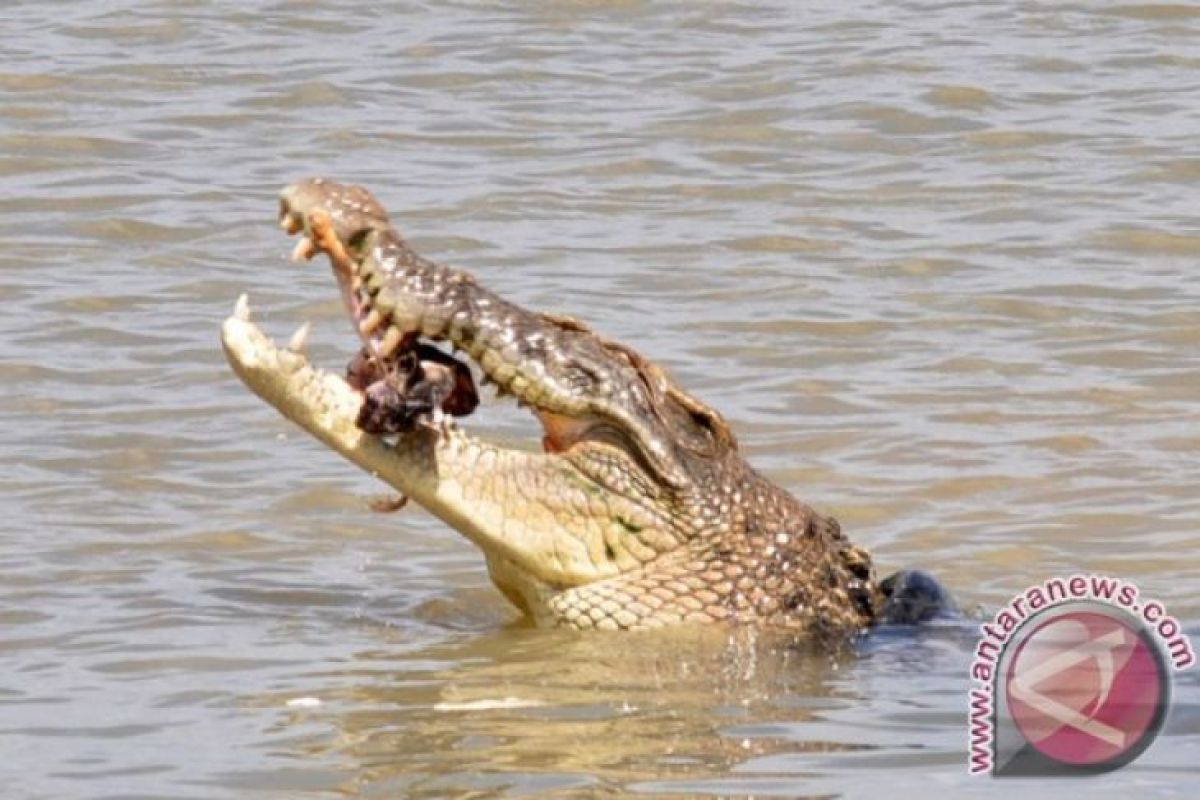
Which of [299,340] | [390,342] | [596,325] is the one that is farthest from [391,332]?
[596,325]

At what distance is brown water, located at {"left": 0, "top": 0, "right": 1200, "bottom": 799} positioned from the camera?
6.07 meters

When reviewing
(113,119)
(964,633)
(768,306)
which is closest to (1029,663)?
(964,633)

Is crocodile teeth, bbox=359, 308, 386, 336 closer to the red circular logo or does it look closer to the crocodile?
the crocodile

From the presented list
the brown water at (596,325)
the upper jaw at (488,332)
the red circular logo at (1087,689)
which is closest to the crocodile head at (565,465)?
the upper jaw at (488,332)

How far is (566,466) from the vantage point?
6844 millimetres

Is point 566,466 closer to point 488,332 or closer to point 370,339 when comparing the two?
point 488,332

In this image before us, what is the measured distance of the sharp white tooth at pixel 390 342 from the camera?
6660mm

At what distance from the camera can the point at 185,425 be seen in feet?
30.6

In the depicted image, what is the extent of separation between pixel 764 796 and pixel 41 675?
6.51 feet

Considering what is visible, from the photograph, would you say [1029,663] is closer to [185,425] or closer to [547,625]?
[547,625]

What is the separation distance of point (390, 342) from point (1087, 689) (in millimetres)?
1784

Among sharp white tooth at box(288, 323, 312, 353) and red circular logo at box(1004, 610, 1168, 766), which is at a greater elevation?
sharp white tooth at box(288, 323, 312, 353)

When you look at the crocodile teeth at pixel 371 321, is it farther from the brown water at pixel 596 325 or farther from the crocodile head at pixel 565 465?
the brown water at pixel 596 325

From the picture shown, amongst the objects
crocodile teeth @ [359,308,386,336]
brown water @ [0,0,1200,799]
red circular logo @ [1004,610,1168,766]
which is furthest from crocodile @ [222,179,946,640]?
red circular logo @ [1004,610,1168,766]
